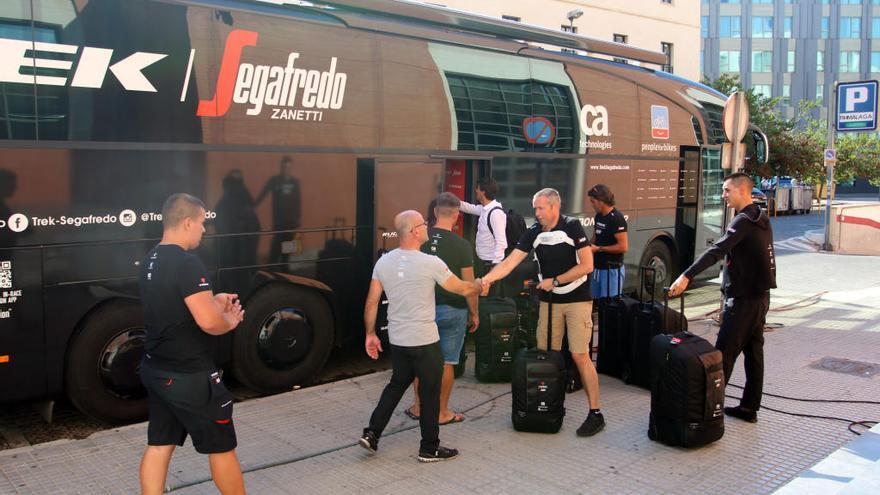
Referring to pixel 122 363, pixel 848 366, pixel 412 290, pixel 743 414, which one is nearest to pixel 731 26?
pixel 848 366

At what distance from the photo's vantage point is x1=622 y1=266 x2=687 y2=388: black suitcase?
7.21 metres

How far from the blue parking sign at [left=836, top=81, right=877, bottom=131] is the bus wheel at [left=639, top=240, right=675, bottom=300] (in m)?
7.26

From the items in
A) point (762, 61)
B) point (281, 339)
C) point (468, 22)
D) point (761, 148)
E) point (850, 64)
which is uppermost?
point (762, 61)

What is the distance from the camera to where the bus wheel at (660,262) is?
37.5 ft

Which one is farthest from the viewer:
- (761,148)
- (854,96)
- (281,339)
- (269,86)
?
(854,96)

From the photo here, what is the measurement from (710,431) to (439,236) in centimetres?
243

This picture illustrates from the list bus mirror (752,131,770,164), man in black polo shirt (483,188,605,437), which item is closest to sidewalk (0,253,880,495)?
man in black polo shirt (483,188,605,437)

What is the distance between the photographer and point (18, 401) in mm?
5605

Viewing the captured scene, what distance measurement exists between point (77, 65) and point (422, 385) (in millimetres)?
3331

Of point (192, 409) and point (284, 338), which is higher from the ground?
point (192, 409)

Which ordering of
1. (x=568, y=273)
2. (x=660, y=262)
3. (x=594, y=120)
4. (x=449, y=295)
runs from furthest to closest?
(x=660, y=262) < (x=594, y=120) < (x=449, y=295) < (x=568, y=273)

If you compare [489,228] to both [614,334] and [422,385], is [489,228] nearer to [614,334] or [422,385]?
[614,334]

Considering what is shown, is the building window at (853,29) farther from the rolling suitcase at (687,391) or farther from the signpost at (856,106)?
the rolling suitcase at (687,391)

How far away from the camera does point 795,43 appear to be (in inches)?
3312
